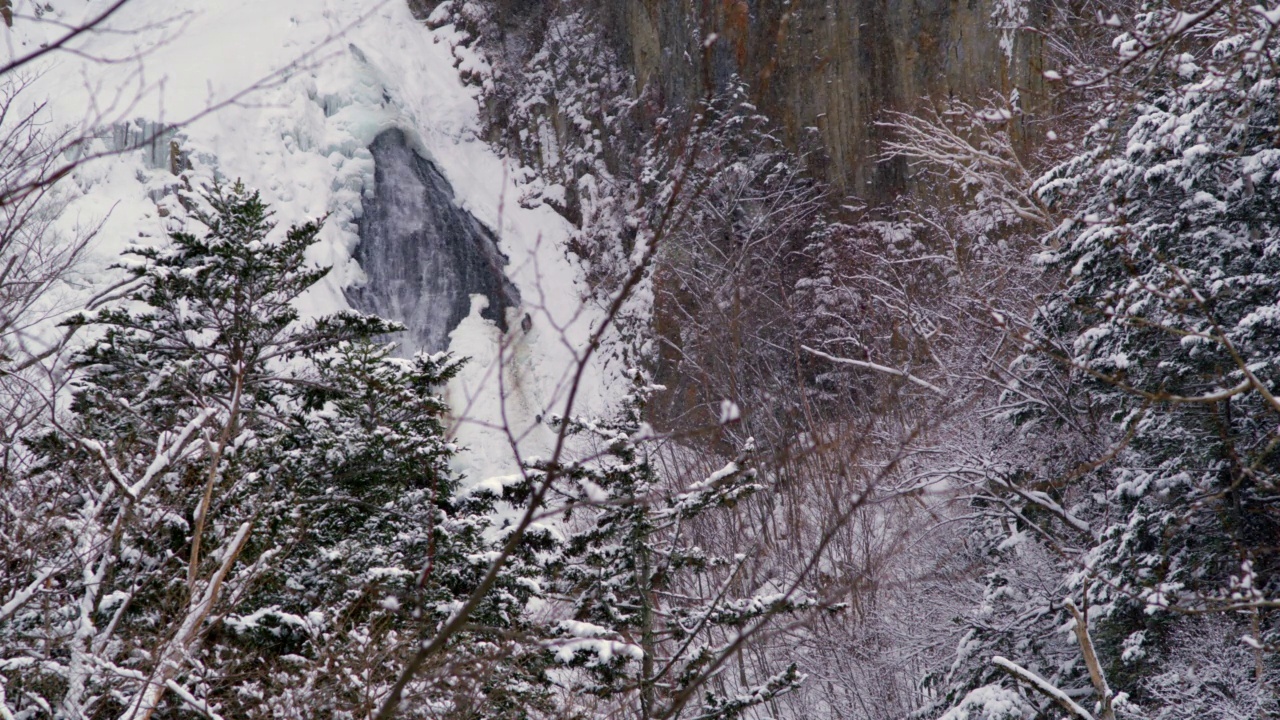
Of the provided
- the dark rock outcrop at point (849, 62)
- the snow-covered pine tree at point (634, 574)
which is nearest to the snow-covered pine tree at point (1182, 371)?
the snow-covered pine tree at point (634, 574)

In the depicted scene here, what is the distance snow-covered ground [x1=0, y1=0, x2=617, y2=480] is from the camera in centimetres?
1727

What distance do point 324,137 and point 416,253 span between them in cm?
299

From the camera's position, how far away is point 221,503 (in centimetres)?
657

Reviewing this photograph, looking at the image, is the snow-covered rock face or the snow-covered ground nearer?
the snow-covered ground

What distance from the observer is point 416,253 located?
19625 mm

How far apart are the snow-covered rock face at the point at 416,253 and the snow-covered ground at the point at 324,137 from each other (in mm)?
279

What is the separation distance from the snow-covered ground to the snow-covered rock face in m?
0.28

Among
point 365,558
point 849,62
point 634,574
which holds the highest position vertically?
point 849,62

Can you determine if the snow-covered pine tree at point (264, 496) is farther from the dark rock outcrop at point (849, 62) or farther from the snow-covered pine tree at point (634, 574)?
the dark rock outcrop at point (849, 62)

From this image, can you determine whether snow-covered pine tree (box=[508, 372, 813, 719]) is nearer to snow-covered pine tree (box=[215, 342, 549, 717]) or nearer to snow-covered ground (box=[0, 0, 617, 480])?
snow-covered pine tree (box=[215, 342, 549, 717])

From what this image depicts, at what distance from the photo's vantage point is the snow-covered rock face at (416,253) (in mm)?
19266

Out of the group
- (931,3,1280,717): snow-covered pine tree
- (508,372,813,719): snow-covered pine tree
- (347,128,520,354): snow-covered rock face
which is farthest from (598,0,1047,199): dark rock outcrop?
(508,372,813,719): snow-covered pine tree

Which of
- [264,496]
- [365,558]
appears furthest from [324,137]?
[264,496]

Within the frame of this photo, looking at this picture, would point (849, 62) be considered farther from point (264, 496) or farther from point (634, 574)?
point (264, 496)
